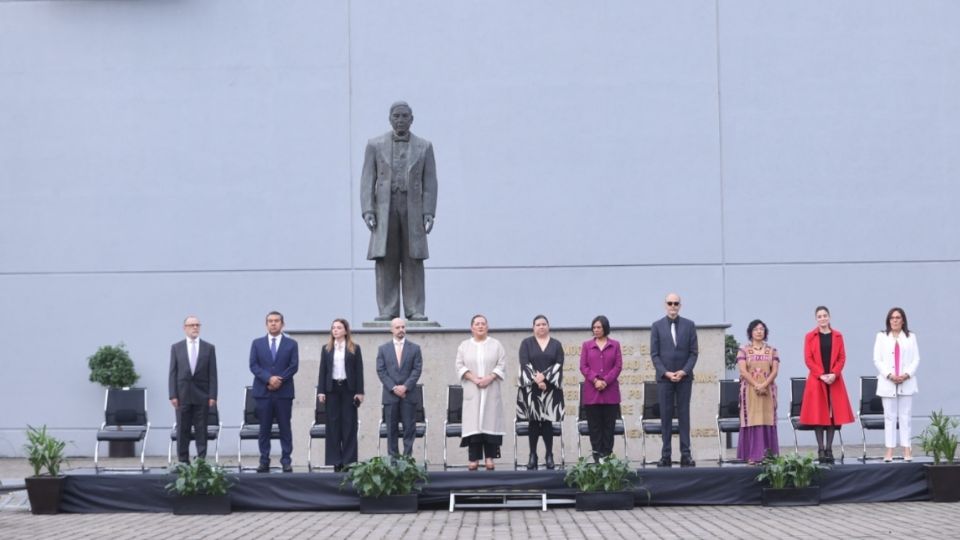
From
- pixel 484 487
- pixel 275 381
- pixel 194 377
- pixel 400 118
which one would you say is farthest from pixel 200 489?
pixel 400 118

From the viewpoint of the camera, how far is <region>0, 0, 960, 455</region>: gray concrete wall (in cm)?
1794

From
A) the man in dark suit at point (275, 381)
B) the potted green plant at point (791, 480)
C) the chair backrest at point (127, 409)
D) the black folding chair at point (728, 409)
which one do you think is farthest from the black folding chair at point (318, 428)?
the potted green plant at point (791, 480)

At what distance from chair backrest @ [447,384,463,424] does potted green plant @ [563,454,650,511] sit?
203 centimetres

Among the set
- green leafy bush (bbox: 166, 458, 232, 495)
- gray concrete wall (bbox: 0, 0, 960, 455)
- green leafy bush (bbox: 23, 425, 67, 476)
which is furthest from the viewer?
gray concrete wall (bbox: 0, 0, 960, 455)

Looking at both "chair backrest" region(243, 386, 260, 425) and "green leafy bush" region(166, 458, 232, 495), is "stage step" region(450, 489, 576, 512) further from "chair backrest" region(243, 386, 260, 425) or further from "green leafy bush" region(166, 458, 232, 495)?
"chair backrest" region(243, 386, 260, 425)

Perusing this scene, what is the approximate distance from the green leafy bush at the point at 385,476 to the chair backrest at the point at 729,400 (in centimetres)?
333

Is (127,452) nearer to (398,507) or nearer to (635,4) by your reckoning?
(398,507)

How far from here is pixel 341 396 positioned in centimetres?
1226

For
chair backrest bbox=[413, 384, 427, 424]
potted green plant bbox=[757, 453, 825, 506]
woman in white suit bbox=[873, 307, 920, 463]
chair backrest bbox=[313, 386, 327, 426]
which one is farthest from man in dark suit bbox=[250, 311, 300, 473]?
woman in white suit bbox=[873, 307, 920, 463]

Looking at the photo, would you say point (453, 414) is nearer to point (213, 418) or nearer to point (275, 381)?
point (275, 381)

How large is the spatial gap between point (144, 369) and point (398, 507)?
7703mm

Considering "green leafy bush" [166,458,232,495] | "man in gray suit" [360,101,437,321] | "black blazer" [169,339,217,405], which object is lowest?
"green leafy bush" [166,458,232,495]

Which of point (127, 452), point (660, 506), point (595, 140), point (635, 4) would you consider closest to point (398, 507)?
point (660, 506)

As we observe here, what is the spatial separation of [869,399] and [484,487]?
4771mm
